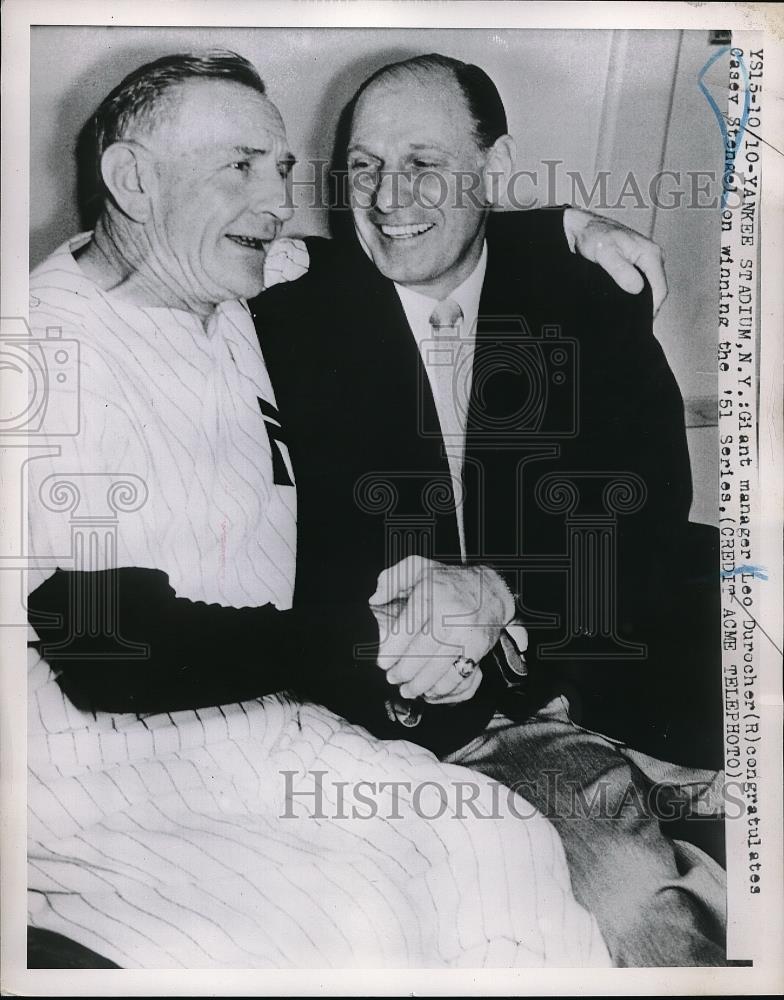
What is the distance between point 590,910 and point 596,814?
0.36 ft

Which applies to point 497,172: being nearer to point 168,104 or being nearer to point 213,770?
point 168,104

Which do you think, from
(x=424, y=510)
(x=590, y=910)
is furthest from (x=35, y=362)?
(x=590, y=910)

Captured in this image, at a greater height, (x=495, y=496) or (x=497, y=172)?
(x=497, y=172)

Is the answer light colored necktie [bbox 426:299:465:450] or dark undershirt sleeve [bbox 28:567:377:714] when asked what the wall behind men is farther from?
dark undershirt sleeve [bbox 28:567:377:714]

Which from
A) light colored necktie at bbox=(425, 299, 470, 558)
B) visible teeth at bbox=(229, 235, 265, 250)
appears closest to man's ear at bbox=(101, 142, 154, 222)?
A: visible teeth at bbox=(229, 235, 265, 250)

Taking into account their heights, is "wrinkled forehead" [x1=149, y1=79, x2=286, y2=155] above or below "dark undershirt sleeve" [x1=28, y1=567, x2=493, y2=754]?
above

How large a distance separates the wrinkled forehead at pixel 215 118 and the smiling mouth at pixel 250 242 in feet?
0.35

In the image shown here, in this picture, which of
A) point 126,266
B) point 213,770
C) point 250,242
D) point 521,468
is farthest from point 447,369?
point 213,770

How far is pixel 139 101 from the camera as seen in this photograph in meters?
0.90

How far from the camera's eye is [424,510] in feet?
2.95

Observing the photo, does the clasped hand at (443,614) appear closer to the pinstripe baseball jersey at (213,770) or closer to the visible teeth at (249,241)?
the pinstripe baseball jersey at (213,770)

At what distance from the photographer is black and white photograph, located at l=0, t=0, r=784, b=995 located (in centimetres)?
89
